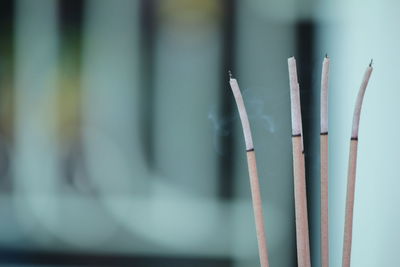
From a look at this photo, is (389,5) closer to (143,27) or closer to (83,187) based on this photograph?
(143,27)

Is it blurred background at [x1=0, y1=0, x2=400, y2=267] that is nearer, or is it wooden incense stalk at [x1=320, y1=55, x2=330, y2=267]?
wooden incense stalk at [x1=320, y1=55, x2=330, y2=267]

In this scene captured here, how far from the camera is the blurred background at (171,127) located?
1.10 meters

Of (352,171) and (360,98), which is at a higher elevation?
(360,98)

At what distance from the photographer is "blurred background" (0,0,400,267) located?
43.4 inches

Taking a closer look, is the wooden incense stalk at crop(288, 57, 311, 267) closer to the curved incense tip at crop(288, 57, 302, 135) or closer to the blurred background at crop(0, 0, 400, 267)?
Result: the curved incense tip at crop(288, 57, 302, 135)

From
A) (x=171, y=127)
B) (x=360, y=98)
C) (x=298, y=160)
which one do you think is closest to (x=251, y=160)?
(x=298, y=160)

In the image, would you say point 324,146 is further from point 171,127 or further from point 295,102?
point 171,127

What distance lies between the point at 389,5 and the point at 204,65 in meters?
0.42

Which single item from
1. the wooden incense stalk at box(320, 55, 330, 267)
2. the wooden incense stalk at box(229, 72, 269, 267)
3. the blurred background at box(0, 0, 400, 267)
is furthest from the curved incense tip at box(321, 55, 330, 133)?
the blurred background at box(0, 0, 400, 267)

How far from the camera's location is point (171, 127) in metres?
1.18

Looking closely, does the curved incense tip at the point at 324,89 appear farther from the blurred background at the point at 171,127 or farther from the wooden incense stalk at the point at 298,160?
the blurred background at the point at 171,127

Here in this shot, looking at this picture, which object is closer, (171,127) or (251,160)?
(251,160)

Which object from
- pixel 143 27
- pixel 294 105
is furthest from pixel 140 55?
pixel 294 105

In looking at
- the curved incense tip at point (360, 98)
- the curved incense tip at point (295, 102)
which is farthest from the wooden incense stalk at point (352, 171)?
the curved incense tip at point (295, 102)
